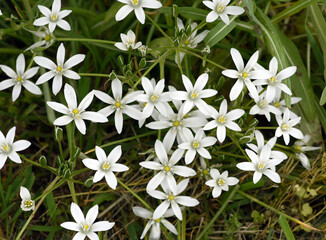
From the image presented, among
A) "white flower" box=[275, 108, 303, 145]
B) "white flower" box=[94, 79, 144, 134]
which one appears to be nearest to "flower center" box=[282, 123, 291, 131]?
"white flower" box=[275, 108, 303, 145]

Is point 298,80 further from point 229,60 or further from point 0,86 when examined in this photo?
point 0,86

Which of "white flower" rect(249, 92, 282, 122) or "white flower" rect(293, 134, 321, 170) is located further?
"white flower" rect(293, 134, 321, 170)

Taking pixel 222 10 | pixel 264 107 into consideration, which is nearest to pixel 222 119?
pixel 264 107

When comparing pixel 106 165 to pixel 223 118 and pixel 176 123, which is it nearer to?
pixel 176 123

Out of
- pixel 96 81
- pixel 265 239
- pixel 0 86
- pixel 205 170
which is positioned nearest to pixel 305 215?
pixel 265 239

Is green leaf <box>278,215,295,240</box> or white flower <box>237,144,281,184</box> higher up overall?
white flower <box>237,144,281,184</box>

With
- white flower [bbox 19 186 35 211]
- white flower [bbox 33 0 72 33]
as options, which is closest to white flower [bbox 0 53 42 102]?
white flower [bbox 33 0 72 33]

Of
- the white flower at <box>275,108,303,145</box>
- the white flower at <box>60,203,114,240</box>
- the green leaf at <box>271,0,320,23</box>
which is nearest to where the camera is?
the white flower at <box>60,203,114,240</box>

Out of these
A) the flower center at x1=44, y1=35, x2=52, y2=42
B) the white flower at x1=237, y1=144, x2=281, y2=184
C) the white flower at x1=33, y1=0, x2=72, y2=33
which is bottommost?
the white flower at x1=237, y1=144, x2=281, y2=184

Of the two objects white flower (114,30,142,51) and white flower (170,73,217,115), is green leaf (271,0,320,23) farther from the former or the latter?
white flower (114,30,142,51)

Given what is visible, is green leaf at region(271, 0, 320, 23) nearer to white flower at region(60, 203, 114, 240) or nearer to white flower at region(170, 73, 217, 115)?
white flower at region(170, 73, 217, 115)

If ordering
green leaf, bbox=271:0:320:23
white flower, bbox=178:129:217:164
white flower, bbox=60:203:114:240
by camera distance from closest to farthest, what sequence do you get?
white flower, bbox=60:203:114:240 → white flower, bbox=178:129:217:164 → green leaf, bbox=271:0:320:23
